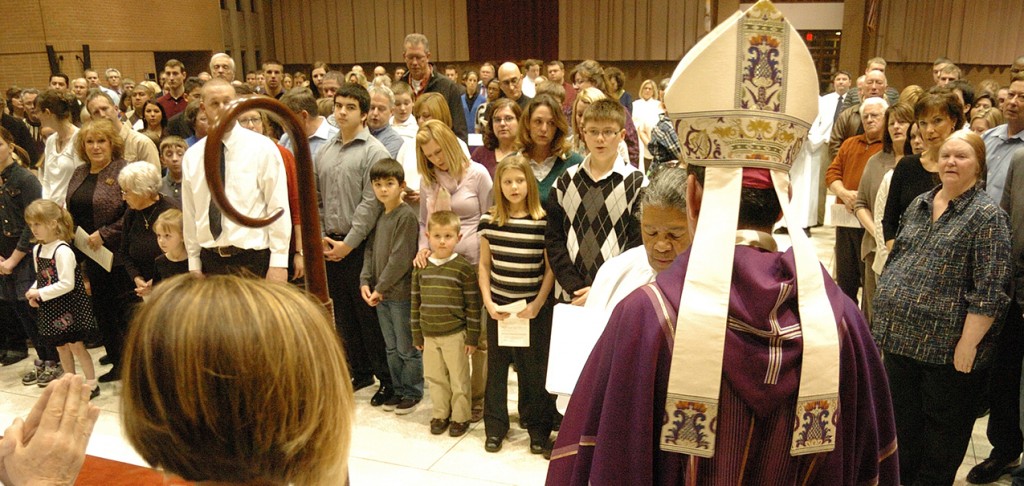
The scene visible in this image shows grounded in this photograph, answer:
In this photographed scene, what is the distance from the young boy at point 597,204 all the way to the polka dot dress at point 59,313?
9.45 feet

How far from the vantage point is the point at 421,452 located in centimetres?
389

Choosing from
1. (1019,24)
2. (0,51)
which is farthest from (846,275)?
(0,51)

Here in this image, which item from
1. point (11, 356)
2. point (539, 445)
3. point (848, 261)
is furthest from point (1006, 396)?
point (11, 356)

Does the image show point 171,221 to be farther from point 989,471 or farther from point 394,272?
point 989,471

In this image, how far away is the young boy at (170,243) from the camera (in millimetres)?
4242

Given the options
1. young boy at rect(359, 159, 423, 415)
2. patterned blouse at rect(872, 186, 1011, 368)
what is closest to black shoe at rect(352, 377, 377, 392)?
young boy at rect(359, 159, 423, 415)

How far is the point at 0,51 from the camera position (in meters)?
11.8

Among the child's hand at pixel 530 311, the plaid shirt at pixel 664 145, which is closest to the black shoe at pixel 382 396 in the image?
the child's hand at pixel 530 311

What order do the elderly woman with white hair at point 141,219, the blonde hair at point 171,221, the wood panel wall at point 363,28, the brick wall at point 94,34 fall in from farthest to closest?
the wood panel wall at point 363,28 → the brick wall at point 94,34 → the elderly woman with white hair at point 141,219 → the blonde hair at point 171,221

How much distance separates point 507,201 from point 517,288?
0.41m

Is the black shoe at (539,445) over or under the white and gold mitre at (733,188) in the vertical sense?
under

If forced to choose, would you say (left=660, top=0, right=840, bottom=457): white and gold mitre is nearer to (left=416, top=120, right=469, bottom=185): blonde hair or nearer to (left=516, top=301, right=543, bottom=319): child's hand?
(left=516, top=301, right=543, bottom=319): child's hand

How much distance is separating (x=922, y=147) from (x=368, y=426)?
3104 millimetres

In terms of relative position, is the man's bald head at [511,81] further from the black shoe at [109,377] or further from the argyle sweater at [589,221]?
the black shoe at [109,377]
